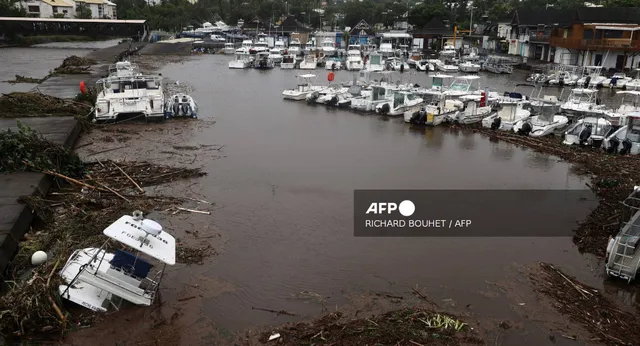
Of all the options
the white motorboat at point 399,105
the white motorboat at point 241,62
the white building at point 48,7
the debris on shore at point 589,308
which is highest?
the white building at point 48,7

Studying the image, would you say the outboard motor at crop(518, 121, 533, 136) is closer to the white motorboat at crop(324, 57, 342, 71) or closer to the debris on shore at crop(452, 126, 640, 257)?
the debris on shore at crop(452, 126, 640, 257)

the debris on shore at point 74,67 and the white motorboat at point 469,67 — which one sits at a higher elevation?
the white motorboat at point 469,67

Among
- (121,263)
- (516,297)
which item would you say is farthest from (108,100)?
(516,297)

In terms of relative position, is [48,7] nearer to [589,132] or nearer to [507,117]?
[507,117]

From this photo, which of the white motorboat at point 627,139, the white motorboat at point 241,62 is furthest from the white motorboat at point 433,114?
the white motorboat at point 241,62

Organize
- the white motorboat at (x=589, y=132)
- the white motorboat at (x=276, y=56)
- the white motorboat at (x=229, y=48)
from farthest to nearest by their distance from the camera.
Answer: the white motorboat at (x=229, y=48), the white motorboat at (x=276, y=56), the white motorboat at (x=589, y=132)

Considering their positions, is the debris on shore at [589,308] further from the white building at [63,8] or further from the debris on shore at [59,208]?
the white building at [63,8]

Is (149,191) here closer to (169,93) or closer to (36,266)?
(36,266)
